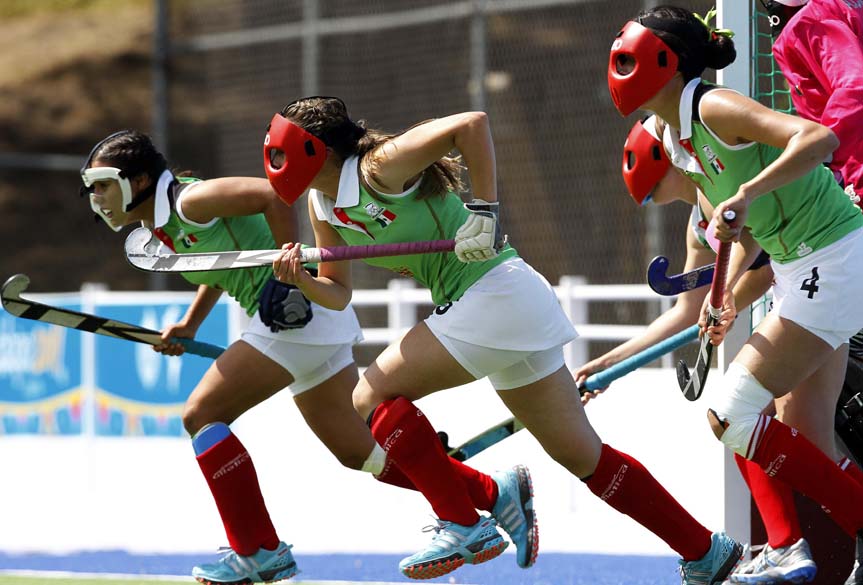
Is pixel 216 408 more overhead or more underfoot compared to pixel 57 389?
more overhead

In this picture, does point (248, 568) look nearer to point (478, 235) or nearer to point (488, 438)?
Result: point (488, 438)

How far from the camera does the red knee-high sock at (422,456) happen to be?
4.02 metres

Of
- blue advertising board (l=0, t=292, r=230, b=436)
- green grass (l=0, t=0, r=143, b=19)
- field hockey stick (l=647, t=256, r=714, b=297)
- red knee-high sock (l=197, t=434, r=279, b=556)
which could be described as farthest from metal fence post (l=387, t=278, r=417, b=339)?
green grass (l=0, t=0, r=143, b=19)

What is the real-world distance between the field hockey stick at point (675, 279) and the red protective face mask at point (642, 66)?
61 centimetres

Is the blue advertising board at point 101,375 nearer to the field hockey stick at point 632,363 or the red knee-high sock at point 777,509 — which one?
the field hockey stick at point 632,363

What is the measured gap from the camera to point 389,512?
25.9 feet

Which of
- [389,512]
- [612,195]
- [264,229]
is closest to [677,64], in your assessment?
[264,229]

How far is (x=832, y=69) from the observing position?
166 inches

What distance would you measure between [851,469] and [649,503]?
59 cm

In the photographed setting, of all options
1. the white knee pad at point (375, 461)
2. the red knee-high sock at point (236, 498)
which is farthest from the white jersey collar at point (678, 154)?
the red knee-high sock at point (236, 498)

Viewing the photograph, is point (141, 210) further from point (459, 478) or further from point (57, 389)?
point (57, 389)

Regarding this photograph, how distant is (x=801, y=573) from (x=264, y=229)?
220cm

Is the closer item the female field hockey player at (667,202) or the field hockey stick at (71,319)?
the female field hockey player at (667,202)

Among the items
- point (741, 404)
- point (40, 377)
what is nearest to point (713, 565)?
point (741, 404)
